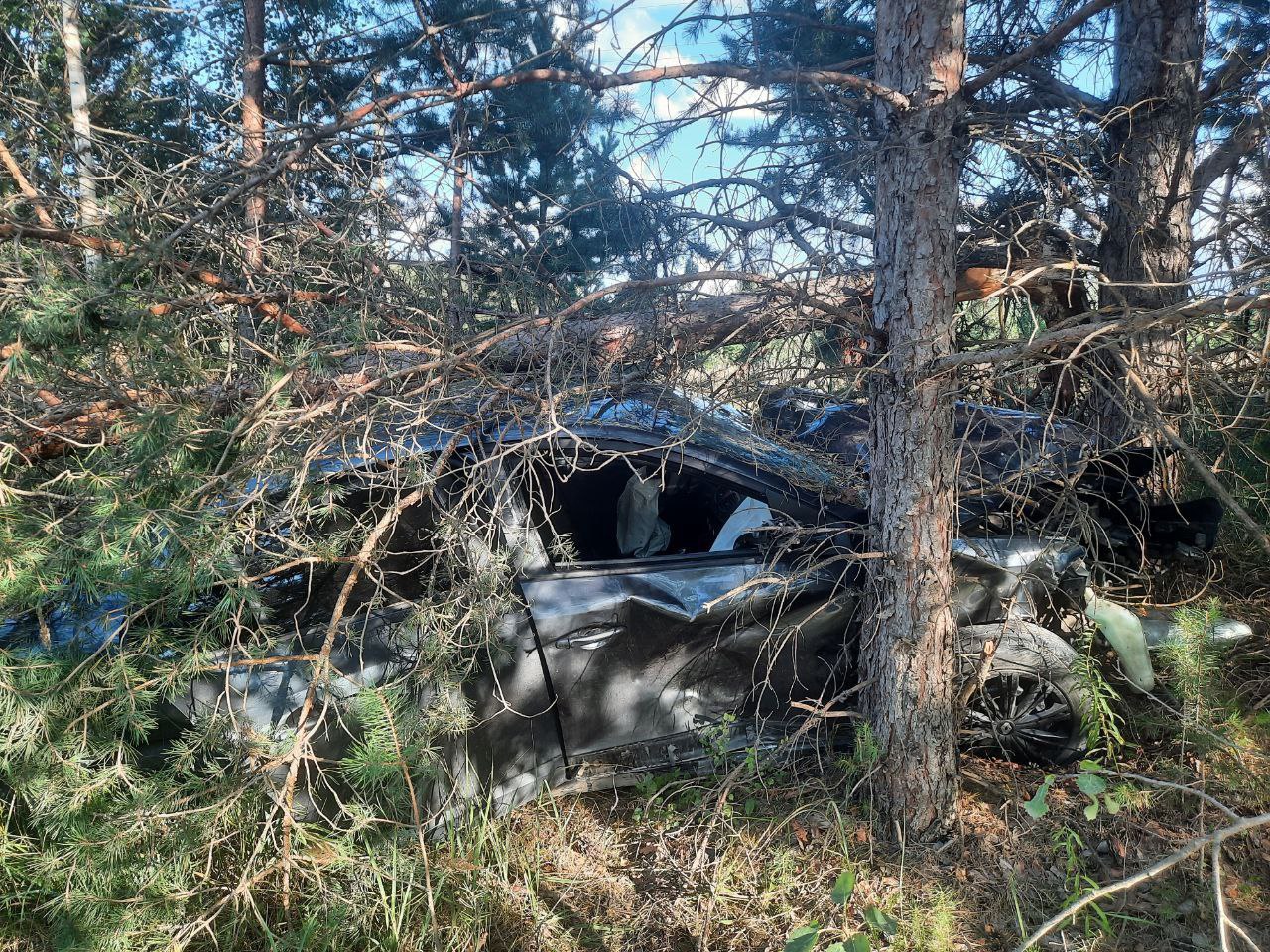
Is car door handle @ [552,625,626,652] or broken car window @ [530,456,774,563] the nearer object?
car door handle @ [552,625,626,652]

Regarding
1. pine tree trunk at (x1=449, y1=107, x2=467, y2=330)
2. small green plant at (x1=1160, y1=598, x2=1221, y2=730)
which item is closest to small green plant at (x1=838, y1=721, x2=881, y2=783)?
small green plant at (x1=1160, y1=598, x2=1221, y2=730)

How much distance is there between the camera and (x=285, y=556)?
90.2 inches

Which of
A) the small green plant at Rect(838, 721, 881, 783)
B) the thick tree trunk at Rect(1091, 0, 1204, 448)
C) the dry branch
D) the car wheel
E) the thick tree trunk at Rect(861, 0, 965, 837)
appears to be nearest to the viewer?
the dry branch

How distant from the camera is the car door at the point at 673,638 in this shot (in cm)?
284

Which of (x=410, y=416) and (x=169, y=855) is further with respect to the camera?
(x=410, y=416)

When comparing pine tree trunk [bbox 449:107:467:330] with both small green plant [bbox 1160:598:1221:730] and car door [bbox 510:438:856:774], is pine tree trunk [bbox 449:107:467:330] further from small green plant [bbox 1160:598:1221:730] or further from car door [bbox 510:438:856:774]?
small green plant [bbox 1160:598:1221:730]

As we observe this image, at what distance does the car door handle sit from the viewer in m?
2.80

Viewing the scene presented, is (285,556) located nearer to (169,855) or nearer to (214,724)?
(214,724)

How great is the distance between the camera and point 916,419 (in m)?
2.70

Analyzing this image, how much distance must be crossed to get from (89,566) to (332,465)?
75 centimetres

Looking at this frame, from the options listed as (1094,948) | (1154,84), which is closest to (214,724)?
(1094,948)

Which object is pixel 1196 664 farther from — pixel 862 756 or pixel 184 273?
pixel 184 273

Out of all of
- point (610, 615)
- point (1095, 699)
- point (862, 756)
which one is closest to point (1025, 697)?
point (1095, 699)

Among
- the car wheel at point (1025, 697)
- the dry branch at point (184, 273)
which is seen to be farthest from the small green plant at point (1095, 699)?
the dry branch at point (184, 273)
